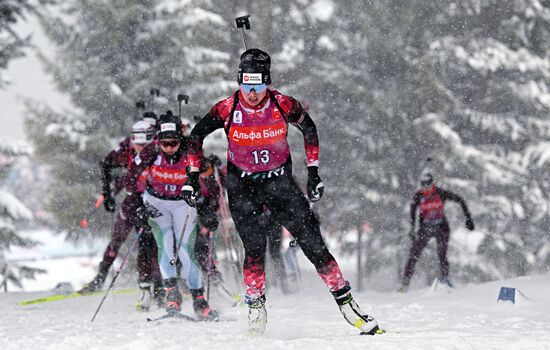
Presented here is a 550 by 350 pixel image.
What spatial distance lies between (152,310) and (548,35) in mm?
15531

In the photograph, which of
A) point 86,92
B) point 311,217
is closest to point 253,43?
point 86,92

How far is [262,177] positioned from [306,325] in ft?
5.41

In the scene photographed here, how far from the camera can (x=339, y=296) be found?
15.6 ft

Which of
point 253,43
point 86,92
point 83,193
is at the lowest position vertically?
point 83,193

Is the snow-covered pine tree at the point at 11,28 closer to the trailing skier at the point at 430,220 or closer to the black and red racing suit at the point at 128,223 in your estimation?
the black and red racing suit at the point at 128,223

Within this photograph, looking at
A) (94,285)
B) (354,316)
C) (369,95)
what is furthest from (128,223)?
(369,95)

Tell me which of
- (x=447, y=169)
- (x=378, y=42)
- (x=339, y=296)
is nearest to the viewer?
(x=339, y=296)

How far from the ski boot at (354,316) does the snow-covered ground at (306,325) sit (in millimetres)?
101

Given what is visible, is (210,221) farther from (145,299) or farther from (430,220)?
(430,220)

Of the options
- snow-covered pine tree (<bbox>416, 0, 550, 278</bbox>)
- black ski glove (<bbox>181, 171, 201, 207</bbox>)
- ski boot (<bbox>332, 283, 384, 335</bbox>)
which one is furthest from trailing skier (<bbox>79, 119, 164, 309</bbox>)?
snow-covered pine tree (<bbox>416, 0, 550, 278</bbox>)

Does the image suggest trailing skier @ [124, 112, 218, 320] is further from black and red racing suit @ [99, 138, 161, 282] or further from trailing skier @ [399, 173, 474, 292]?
trailing skier @ [399, 173, 474, 292]

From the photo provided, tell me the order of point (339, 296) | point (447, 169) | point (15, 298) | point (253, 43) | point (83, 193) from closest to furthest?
1. point (339, 296)
2. point (15, 298)
3. point (83, 193)
4. point (447, 169)
5. point (253, 43)

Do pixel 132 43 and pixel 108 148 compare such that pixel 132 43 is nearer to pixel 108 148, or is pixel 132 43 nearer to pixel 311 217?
pixel 108 148

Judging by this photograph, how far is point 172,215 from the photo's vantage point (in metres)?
6.45
